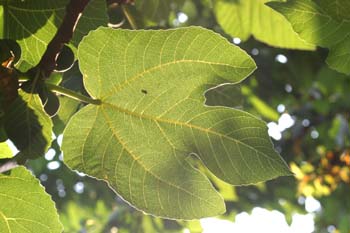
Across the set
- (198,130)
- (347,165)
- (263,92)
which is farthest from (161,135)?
(347,165)

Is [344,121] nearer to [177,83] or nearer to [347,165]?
[347,165]

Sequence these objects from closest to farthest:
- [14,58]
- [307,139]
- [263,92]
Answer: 1. [14,58]
2. [263,92]
3. [307,139]

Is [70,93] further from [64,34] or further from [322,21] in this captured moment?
[322,21]

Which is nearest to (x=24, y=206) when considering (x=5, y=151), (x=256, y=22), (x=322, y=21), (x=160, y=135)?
(x=5, y=151)

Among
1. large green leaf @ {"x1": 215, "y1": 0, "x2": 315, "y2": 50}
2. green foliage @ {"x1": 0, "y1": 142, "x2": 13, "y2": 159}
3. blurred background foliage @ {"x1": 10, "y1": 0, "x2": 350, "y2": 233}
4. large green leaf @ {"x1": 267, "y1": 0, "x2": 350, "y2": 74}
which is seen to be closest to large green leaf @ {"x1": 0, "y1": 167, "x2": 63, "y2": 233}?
green foliage @ {"x1": 0, "y1": 142, "x2": 13, "y2": 159}

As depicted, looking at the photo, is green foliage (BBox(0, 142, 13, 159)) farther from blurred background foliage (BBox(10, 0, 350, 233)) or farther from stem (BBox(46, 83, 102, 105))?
blurred background foliage (BBox(10, 0, 350, 233))

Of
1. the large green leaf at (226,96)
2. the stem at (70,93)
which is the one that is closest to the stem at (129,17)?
the large green leaf at (226,96)
